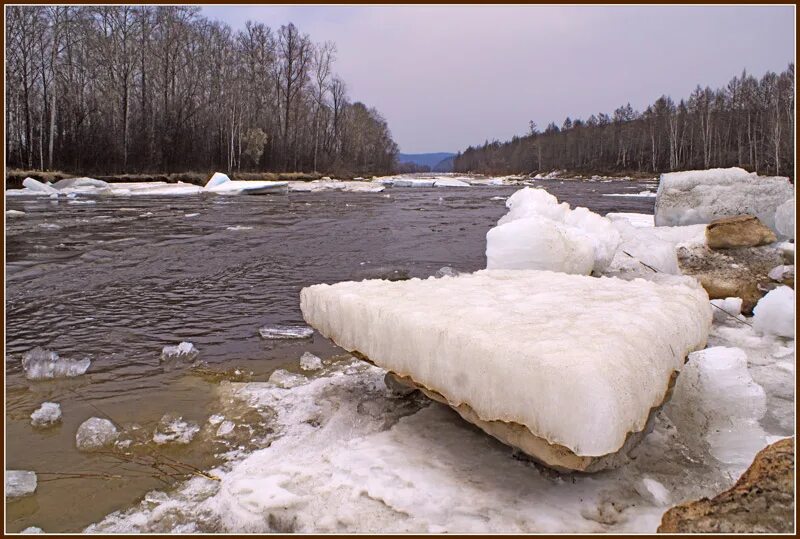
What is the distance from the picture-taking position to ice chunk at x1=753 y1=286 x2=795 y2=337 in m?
4.00

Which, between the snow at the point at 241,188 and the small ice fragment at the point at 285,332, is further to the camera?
the snow at the point at 241,188

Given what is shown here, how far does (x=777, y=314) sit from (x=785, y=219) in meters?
2.19

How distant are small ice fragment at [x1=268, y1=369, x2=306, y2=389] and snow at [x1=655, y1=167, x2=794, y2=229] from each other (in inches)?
230

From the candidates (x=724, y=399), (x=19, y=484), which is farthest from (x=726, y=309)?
(x=19, y=484)

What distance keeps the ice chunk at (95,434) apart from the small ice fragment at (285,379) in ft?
3.52

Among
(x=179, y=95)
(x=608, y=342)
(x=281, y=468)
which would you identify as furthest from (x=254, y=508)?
(x=179, y=95)

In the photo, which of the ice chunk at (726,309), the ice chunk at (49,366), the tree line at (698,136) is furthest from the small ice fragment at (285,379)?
the tree line at (698,136)

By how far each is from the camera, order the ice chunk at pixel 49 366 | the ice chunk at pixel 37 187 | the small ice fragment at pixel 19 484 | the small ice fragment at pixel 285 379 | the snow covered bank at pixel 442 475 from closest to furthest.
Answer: the snow covered bank at pixel 442 475, the small ice fragment at pixel 19 484, the small ice fragment at pixel 285 379, the ice chunk at pixel 49 366, the ice chunk at pixel 37 187

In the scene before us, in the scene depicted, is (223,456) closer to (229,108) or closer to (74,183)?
(74,183)

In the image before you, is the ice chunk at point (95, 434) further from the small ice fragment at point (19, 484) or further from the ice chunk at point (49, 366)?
the ice chunk at point (49, 366)

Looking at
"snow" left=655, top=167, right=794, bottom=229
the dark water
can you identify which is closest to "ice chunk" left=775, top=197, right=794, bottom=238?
"snow" left=655, top=167, right=794, bottom=229

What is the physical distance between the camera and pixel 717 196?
269 inches

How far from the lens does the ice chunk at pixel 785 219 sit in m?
5.57

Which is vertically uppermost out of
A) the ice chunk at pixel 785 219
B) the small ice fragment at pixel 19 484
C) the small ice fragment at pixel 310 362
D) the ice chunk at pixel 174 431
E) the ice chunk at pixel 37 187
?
the ice chunk at pixel 37 187
